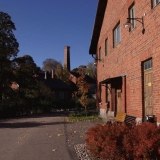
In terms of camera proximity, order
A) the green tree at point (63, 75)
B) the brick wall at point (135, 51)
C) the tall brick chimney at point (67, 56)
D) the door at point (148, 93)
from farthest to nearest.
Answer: the tall brick chimney at point (67, 56) < the green tree at point (63, 75) < the door at point (148, 93) < the brick wall at point (135, 51)

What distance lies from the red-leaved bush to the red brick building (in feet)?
11.0

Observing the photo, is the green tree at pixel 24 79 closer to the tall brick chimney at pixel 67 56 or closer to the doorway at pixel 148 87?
the doorway at pixel 148 87

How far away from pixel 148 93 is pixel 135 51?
2234 millimetres

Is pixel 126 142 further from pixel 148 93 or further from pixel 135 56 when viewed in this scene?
pixel 135 56

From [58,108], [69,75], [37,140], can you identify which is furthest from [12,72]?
[69,75]

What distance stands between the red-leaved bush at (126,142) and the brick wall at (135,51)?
336 centimetres

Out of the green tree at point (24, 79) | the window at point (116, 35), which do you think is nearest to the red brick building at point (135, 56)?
the window at point (116, 35)

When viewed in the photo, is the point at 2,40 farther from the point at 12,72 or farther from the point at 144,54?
the point at 144,54

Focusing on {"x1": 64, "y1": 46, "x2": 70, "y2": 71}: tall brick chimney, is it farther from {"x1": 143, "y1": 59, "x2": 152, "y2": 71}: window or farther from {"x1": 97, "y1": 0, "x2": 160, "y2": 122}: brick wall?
{"x1": 143, "y1": 59, "x2": 152, "y2": 71}: window

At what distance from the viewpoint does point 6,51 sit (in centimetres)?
2722

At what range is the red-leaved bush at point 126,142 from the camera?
542 cm

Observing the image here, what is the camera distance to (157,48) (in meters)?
9.10

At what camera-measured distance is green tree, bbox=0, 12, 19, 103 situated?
26484 mm

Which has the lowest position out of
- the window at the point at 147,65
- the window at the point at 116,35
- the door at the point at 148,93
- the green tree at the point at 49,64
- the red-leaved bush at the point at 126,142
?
the red-leaved bush at the point at 126,142
